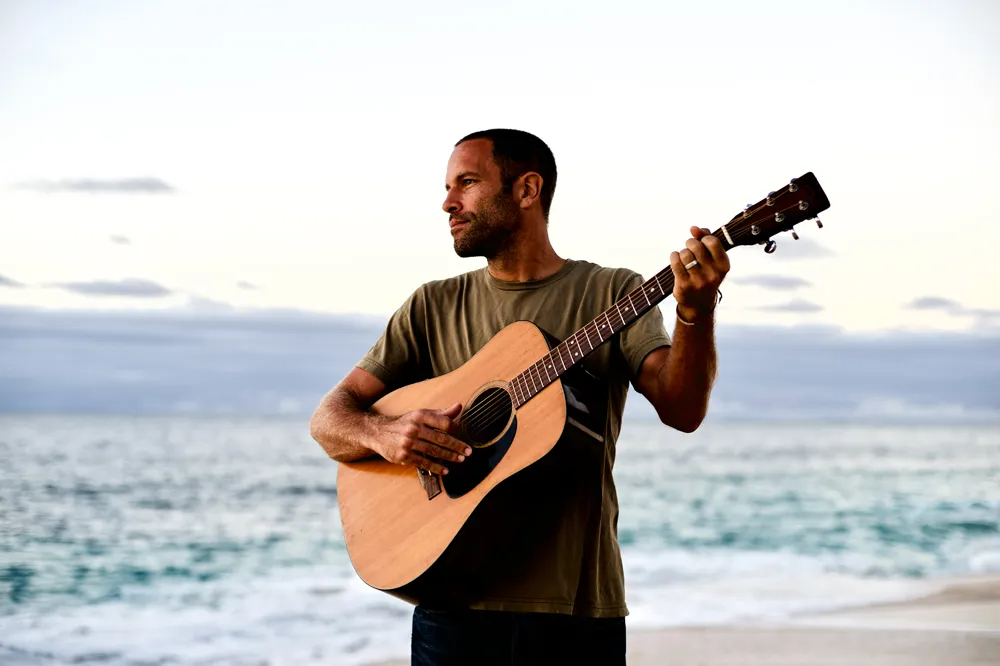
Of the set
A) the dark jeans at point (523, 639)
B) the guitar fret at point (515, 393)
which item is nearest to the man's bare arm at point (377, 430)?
the guitar fret at point (515, 393)

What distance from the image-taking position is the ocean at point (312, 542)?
7.69 m

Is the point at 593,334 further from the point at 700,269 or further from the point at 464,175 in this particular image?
the point at 464,175

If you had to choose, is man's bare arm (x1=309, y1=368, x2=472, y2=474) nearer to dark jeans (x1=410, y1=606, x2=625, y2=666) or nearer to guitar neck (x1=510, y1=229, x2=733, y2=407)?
guitar neck (x1=510, y1=229, x2=733, y2=407)

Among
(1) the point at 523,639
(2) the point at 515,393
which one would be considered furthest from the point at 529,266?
(1) the point at 523,639

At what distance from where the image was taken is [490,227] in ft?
7.88

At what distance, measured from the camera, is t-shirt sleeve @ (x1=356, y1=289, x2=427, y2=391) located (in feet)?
8.45

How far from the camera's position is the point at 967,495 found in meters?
14.8

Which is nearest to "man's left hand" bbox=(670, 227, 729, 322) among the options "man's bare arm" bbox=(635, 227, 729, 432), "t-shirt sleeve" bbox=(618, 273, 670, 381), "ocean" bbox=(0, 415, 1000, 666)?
"man's bare arm" bbox=(635, 227, 729, 432)

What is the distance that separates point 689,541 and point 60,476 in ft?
32.3

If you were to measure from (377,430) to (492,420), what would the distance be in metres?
0.33

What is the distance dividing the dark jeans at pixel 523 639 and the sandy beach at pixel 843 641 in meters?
3.83

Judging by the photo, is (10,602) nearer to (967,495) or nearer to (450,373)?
(450,373)

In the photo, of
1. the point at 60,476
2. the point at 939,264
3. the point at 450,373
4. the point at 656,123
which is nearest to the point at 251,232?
the point at 60,476

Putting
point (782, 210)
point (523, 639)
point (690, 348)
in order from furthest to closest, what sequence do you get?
1. point (523, 639)
2. point (690, 348)
3. point (782, 210)
